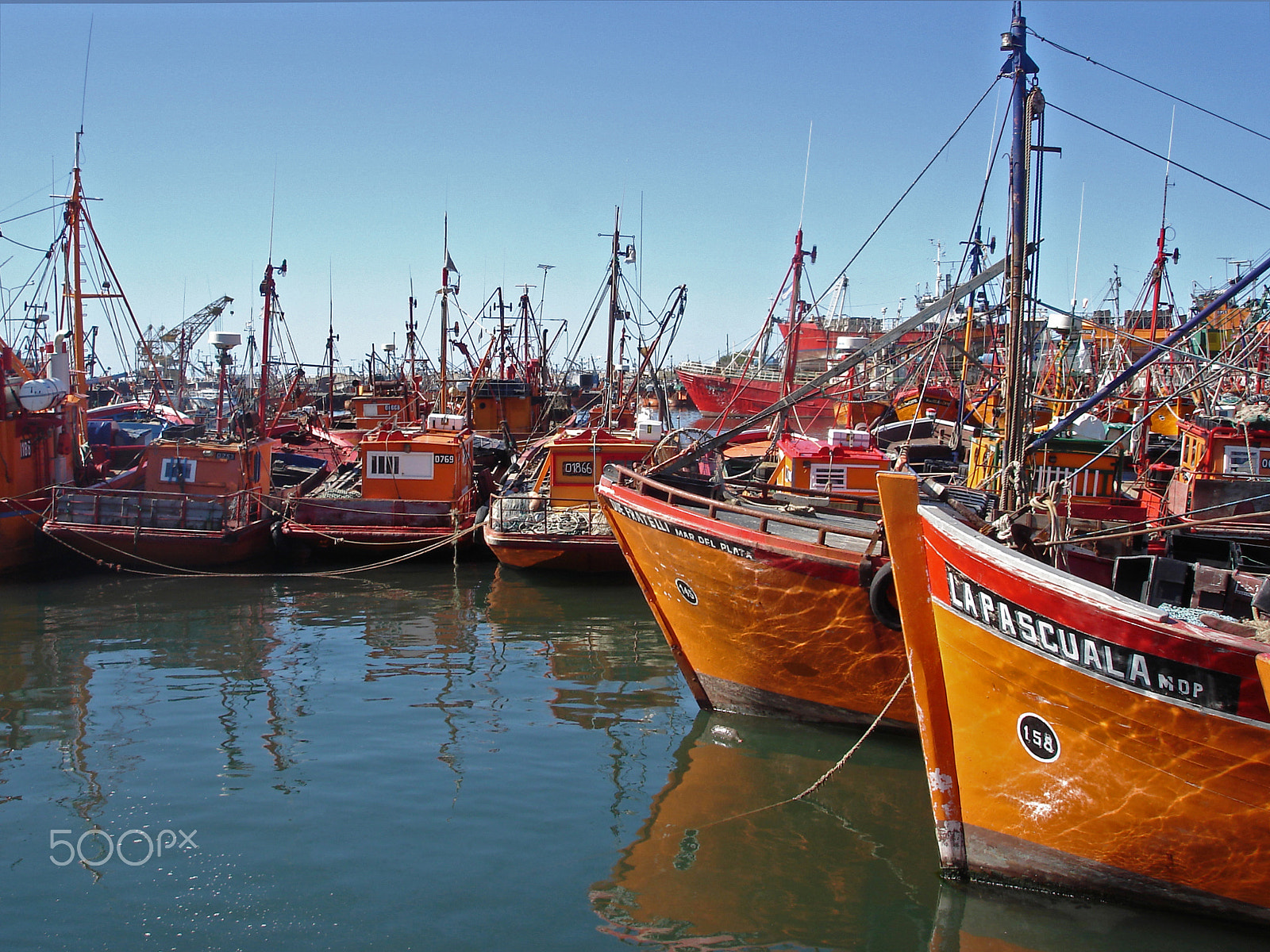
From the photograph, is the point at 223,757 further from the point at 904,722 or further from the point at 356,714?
the point at 904,722

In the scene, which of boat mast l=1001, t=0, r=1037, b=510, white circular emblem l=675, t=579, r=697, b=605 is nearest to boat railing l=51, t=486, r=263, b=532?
white circular emblem l=675, t=579, r=697, b=605

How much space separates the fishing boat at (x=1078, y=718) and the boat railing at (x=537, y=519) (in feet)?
34.1

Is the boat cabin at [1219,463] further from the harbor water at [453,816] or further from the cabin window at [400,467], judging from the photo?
the cabin window at [400,467]

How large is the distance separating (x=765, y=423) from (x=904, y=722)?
995 inches

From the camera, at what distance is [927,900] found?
687 cm

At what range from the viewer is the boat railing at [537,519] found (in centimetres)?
1733

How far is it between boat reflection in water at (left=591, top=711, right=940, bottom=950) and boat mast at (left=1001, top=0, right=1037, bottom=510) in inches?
116

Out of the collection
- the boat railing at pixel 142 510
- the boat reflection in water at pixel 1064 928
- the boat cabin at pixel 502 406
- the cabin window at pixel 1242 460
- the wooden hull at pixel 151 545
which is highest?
the boat cabin at pixel 502 406

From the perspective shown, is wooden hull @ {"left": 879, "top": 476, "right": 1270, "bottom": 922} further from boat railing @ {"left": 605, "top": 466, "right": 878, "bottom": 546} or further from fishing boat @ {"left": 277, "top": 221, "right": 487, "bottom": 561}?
fishing boat @ {"left": 277, "top": 221, "right": 487, "bottom": 561}

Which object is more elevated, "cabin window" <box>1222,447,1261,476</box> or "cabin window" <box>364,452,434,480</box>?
"cabin window" <box>1222,447,1261,476</box>

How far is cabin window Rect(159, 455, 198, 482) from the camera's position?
19719 mm

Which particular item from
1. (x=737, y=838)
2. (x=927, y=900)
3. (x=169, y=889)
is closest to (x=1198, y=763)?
(x=927, y=900)

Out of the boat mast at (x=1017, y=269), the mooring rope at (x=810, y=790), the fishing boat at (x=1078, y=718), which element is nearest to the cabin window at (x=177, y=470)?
the mooring rope at (x=810, y=790)

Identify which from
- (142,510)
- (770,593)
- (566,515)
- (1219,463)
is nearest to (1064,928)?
(770,593)
